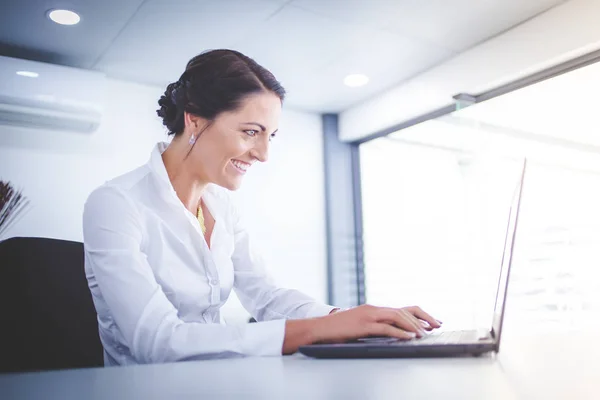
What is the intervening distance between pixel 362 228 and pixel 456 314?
1051mm

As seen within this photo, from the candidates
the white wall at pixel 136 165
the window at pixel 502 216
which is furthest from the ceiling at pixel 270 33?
the window at pixel 502 216

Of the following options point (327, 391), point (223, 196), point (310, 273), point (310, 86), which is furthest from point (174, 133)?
point (310, 273)

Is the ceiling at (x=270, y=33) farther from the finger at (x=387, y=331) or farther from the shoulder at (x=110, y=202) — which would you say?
Answer: the finger at (x=387, y=331)

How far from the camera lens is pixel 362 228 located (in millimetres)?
4422

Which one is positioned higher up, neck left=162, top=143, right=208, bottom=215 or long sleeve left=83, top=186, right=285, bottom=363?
neck left=162, top=143, right=208, bottom=215

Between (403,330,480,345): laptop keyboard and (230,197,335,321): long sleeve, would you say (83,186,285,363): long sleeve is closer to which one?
(403,330,480,345): laptop keyboard

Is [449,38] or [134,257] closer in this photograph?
[134,257]

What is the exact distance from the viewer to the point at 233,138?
5.41ft

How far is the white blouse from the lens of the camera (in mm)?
924

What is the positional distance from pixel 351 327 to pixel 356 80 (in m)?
3.16

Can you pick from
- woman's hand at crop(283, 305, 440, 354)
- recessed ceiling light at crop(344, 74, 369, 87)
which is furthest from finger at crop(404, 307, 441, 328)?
recessed ceiling light at crop(344, 74, 369, 87)

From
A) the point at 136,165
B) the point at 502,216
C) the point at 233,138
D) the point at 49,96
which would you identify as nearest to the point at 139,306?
the point at 233,138

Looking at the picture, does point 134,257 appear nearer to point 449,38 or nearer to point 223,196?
point 223,196

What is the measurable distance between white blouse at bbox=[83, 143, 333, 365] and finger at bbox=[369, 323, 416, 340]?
0.53 ft
